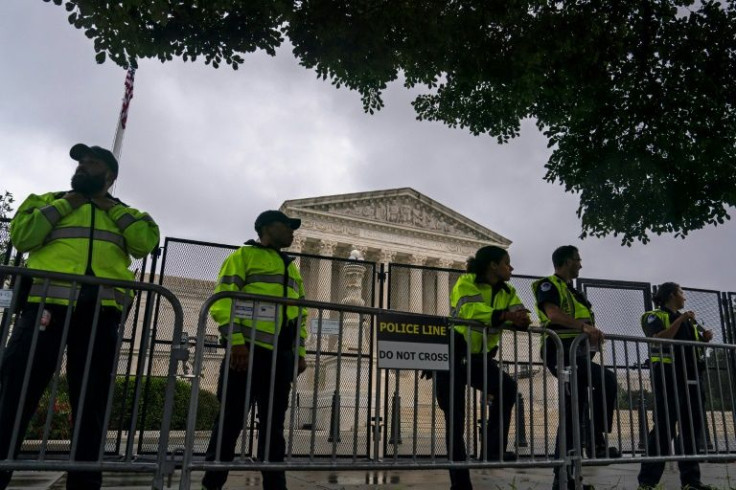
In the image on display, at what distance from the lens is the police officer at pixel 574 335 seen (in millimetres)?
4477

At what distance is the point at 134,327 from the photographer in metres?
6.60

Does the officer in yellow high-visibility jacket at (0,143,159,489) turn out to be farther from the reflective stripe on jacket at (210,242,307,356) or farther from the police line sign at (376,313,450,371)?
the police line sign at (376,313,450,371)

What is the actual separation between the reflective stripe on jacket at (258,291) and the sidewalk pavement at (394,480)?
69.6 inches

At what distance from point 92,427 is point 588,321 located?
3.92m

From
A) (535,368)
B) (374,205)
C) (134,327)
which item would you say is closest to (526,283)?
(535,368)

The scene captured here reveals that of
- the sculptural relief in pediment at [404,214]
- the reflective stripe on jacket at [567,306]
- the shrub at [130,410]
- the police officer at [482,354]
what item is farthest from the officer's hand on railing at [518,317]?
the sculptural relief in pediment at [404,214]

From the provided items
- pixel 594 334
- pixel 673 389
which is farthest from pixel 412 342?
pixel 673 389

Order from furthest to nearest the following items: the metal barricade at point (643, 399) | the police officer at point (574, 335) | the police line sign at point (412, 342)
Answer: the police officer at point (574, 335) → the metal barricade at point (643, 399) → the police line sign at point (412, 342)

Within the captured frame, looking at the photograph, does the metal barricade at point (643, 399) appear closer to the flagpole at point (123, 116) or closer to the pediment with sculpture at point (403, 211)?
the flagpole at point (123, 116)

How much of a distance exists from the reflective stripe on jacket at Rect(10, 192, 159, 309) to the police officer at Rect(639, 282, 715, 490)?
4125mm

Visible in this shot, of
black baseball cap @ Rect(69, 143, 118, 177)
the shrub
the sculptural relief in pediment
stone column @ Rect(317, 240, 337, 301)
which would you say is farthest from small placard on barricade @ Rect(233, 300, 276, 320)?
the sculptural relief in pediment

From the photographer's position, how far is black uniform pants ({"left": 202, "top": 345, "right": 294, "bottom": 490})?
139 inches

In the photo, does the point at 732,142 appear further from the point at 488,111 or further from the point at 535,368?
the point at 535,368

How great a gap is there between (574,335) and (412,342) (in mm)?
1674
